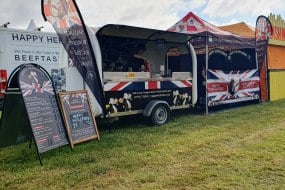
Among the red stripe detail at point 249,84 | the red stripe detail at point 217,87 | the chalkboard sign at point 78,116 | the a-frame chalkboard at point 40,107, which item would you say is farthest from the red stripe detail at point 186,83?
the a-frame chalkboard at point 40,107

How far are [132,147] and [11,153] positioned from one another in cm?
214

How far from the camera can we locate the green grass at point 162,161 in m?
4.22

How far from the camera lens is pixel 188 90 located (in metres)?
9.04

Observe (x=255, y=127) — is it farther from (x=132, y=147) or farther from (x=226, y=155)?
(x=132, y=147)

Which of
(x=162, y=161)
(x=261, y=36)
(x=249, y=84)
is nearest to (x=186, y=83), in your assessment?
(x=249, y=84)

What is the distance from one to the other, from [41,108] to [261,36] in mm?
9327

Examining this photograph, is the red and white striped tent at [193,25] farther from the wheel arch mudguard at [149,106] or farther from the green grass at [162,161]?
the green grass at [162,161]

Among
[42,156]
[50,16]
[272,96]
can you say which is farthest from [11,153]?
[272,96]

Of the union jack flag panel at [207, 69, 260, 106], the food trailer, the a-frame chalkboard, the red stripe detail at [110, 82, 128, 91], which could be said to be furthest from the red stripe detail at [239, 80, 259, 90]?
the a-frame chalkboard

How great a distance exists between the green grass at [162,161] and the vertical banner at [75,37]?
4.00 ft

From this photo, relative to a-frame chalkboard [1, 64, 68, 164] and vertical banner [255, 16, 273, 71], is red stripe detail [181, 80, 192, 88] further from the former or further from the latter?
vertical banner [255, 16, 273, 71]

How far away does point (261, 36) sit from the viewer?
12.2 m

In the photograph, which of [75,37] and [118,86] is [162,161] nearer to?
[118,86]

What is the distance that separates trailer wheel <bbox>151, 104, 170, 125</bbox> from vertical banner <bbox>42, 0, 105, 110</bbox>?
56.2 inches
